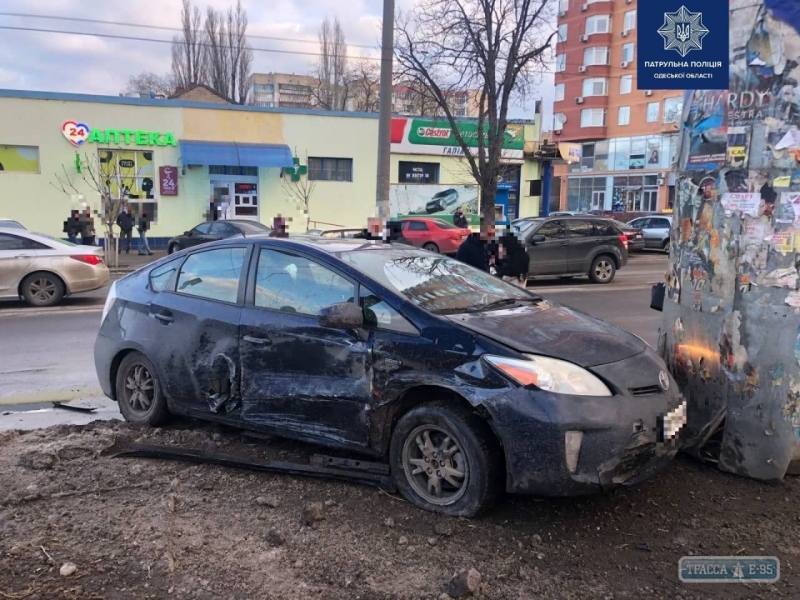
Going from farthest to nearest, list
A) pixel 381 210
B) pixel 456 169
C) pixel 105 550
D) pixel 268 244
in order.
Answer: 1. pixel 456 169
2. pixel 381 210
3. pixel 268 244
4. pixel 105 550

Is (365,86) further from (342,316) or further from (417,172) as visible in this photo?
(342,316)

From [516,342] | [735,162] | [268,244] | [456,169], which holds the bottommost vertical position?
[516,342]

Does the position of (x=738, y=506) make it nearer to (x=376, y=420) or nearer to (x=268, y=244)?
(x=376, y=420)

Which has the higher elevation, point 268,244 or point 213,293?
point 268,244

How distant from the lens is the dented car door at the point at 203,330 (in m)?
4.59

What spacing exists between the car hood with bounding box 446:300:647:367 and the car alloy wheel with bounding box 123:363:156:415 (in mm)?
2680

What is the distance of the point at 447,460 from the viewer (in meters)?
3.71

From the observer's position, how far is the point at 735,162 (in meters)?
4.33

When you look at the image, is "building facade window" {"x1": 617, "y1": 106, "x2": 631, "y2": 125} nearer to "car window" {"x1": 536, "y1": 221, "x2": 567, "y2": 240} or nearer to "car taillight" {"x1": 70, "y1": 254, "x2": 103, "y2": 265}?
"car window" {"x1": 536, "y1": 221, "x2": 567, "y2": 240}

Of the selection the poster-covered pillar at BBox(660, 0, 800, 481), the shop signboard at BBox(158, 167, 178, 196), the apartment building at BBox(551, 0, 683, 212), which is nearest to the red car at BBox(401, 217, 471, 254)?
the shop signboard at BBox(158, 167, 178, 196)

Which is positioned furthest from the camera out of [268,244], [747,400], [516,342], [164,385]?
[164,385]

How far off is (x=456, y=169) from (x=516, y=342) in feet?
87.1

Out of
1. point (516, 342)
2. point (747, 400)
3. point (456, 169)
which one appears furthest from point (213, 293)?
point (456, 169)

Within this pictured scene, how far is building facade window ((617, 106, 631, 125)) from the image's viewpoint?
54906mm
